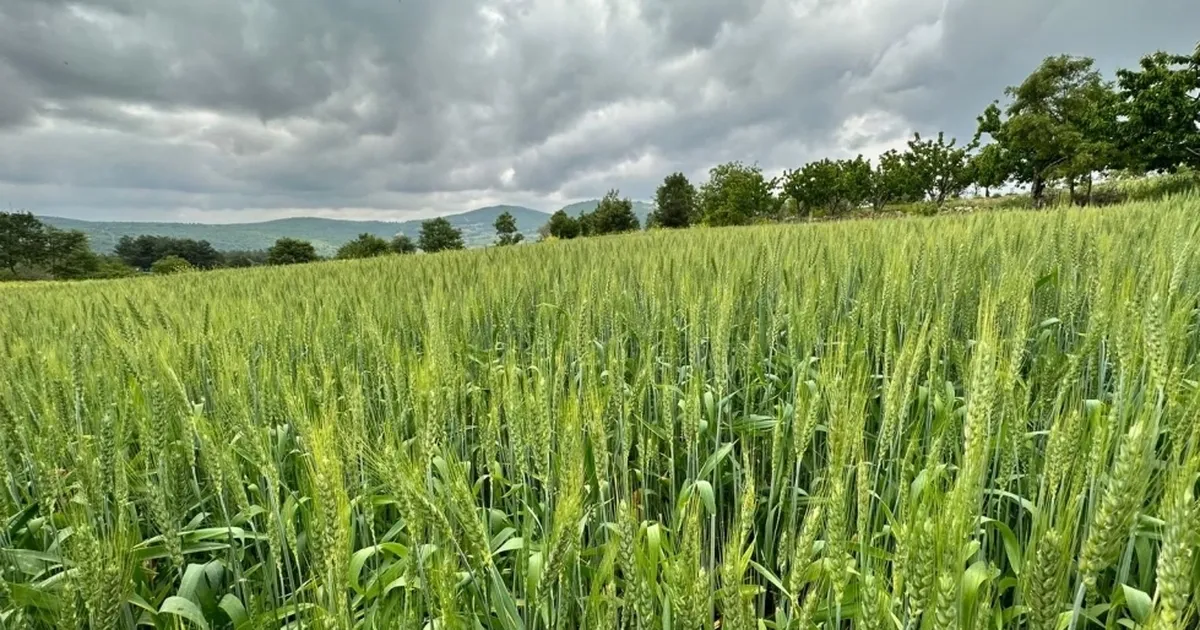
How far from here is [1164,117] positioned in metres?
22.4

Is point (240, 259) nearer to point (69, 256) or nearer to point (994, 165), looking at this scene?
point (69, 256)

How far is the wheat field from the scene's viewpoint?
79cm

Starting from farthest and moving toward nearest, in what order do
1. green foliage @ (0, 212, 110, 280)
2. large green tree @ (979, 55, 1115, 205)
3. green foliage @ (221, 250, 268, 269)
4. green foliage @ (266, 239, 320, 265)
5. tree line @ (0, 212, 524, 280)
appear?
green foliage @ (221, 250, 268, 269)
green foliage @ (0, 212, 110, 280)
tree line @ (0, 212, 524, 280)
green foliage @ (266, 239, 320, 265)
large green tree @ (979, 55, 1115, 205)

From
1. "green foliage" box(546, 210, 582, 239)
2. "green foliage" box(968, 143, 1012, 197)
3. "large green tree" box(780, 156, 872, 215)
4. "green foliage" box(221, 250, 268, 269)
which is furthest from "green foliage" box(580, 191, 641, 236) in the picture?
"green foliage" box(221, 250, 268, 269)

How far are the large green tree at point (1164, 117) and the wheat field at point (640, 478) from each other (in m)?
29.1

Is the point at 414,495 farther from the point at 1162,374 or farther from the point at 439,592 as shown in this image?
the point at 1162,374

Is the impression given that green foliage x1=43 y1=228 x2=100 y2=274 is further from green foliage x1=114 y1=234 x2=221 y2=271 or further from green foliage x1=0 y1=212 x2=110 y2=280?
green foliage x1=114 y1=234 x2=221 y2=271

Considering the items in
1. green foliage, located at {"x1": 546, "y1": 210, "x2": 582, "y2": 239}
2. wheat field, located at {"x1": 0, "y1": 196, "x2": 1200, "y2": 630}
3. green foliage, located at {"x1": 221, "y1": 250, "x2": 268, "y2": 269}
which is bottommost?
wheat field, located at {"x1": 0, "y1": 196, "x2": 1200, "y2": 630}

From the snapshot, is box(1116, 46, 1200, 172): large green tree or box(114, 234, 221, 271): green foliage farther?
box(114, 234, 221, 271): green foliage

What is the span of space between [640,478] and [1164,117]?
32771 millimetres

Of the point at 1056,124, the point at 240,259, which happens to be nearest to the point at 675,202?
the point at 1056,124

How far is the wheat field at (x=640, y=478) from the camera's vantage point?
792mm

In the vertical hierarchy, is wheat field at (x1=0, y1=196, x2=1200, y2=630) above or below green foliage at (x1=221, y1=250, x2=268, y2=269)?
below

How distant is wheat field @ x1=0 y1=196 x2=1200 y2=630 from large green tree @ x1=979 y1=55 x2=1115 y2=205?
106 feet
